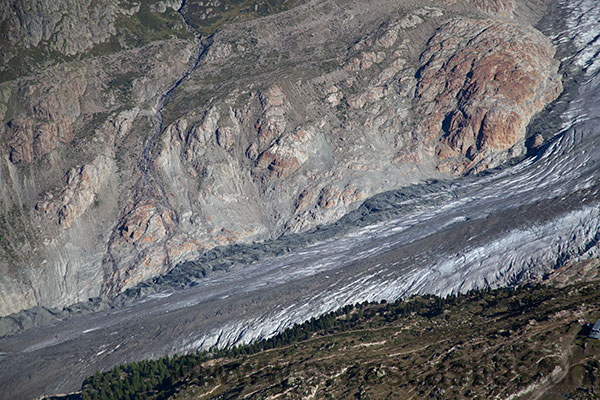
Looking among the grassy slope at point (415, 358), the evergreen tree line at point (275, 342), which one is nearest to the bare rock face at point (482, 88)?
the evergreen tree line at point (275, 342)

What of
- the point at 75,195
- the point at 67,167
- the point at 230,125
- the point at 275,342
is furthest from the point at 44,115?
the point at 275,342

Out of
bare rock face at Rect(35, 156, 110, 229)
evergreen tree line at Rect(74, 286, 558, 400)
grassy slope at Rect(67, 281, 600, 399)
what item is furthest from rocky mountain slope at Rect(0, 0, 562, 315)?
grassy slope at Rect(67, 281, 600, 399)

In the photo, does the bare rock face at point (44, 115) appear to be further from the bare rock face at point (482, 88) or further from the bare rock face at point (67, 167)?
the bare rock face at point (482, 88)

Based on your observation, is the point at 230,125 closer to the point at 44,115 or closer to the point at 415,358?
the point at 44,115

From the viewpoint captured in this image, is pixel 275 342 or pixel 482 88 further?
pixel 482 88

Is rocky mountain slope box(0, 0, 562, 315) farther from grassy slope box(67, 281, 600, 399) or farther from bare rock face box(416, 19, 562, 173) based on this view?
grassy slope box(67, 281, 600, 399)
